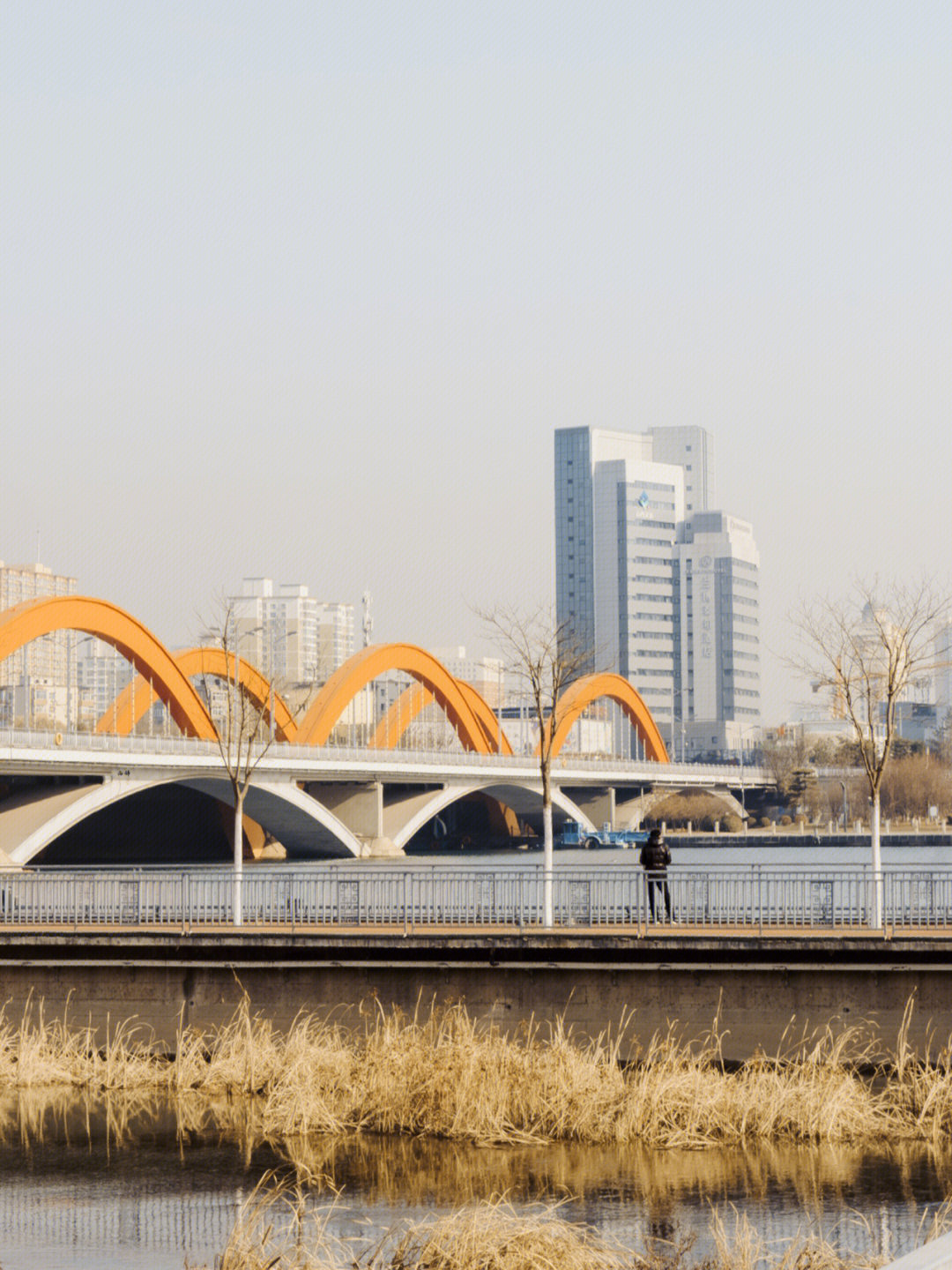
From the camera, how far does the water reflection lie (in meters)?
13.4

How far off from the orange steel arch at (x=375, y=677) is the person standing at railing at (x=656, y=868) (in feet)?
214

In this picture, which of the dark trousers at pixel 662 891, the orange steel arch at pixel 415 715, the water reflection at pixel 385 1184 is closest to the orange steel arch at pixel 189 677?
the orange steel arch at pixel 415 715

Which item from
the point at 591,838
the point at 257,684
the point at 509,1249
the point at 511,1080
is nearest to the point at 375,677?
the point at 257,684

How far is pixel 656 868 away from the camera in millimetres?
26359

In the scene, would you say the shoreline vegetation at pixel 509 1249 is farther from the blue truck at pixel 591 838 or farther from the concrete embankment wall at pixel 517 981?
the blue truck at pixel 591 838

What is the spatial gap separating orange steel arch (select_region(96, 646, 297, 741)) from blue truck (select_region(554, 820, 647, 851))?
26.8m

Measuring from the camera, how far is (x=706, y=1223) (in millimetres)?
13492

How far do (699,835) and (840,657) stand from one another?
92549 mm

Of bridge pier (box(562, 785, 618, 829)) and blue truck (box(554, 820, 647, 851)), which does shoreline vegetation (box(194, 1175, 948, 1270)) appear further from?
bridge pier (box(562, 785, 618, 829))

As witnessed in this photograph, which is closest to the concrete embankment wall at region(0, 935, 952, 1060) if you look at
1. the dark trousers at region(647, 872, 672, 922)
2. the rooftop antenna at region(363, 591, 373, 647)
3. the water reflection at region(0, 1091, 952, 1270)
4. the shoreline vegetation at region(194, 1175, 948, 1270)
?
the water reflection at region(0, 1091, 952, 1270)

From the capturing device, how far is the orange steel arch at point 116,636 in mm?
68456

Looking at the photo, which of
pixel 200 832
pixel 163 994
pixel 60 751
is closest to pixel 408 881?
pixel 163 994

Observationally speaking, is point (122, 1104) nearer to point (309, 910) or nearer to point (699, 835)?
point (309, 910)

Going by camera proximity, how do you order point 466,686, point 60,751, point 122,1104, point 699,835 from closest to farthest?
point 122,1104, point 60,751, point 466,686, point 699,835
